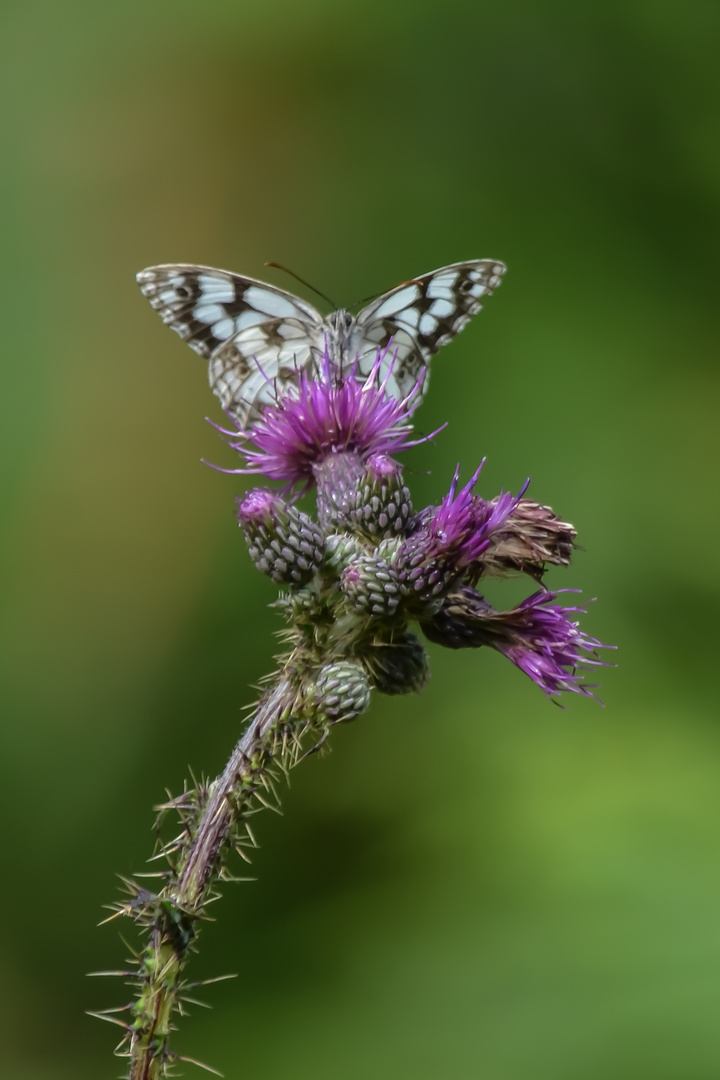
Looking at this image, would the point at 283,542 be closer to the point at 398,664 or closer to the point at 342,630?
the point at 342,630

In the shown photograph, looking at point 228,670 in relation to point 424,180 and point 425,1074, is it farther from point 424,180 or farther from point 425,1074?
point 424,180

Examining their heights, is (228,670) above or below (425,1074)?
A: above

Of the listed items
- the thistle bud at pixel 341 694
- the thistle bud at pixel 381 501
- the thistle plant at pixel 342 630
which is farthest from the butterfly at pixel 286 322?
the thistle bud at pixel 341 694

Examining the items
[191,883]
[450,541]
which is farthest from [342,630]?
[191,883]

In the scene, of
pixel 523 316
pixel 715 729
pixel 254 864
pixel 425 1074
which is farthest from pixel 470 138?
pixel 425 1074

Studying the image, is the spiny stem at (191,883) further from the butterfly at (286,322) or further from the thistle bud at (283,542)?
the butterfly at (286,322)

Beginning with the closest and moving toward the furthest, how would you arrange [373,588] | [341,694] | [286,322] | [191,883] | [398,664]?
[191,883]
[341,694]
[373,588]
[398,664]
[286,322]

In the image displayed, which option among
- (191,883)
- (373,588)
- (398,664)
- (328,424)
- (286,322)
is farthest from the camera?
(286,322)
